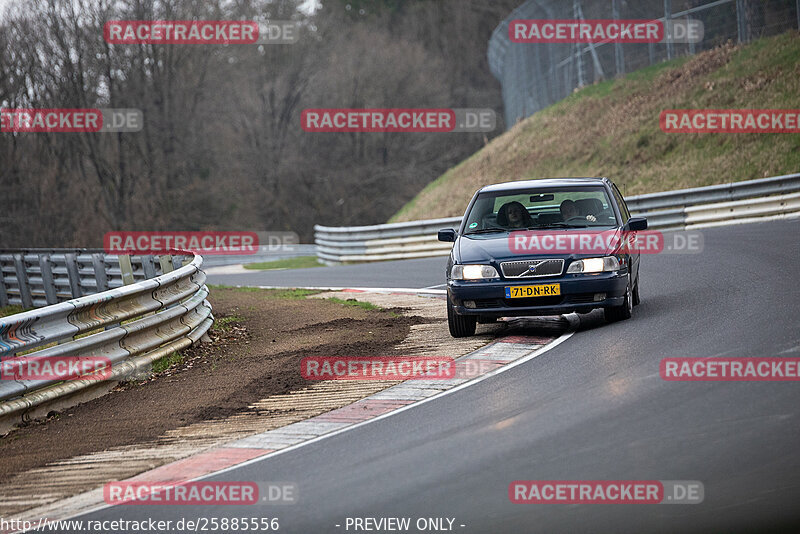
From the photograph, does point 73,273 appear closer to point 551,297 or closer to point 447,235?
point 447,235

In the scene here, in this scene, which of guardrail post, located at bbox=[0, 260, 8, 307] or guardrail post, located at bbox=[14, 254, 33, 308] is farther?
guardrail post, located at bbox=[0, 260, 8, 307]

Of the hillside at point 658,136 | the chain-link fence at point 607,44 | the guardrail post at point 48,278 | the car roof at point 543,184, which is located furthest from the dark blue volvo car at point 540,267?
the chain-link fence at point 607,44

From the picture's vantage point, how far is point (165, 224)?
51.8 metres

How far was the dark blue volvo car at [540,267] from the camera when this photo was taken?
9.97 metres

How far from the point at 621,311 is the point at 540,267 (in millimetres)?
1126

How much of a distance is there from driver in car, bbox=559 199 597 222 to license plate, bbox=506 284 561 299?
138 centimetres

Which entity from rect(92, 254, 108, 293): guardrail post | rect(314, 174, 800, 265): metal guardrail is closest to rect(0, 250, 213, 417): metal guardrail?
rect(92, 254, 108, 293): guardrail post

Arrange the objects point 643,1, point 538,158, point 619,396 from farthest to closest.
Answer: point 538,158, point 643,1, point 619,396

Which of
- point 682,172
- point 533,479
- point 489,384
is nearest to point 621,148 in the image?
point 682,172

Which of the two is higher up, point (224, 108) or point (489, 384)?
point (224, 108)

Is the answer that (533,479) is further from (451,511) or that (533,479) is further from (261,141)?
(261,141)

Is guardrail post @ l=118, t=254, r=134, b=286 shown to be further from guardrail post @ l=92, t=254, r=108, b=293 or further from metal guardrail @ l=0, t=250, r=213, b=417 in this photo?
metal guardrail @ l=0, t=250, r=213, b=417

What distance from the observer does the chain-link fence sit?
29641mm

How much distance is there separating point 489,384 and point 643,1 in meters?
26.0
